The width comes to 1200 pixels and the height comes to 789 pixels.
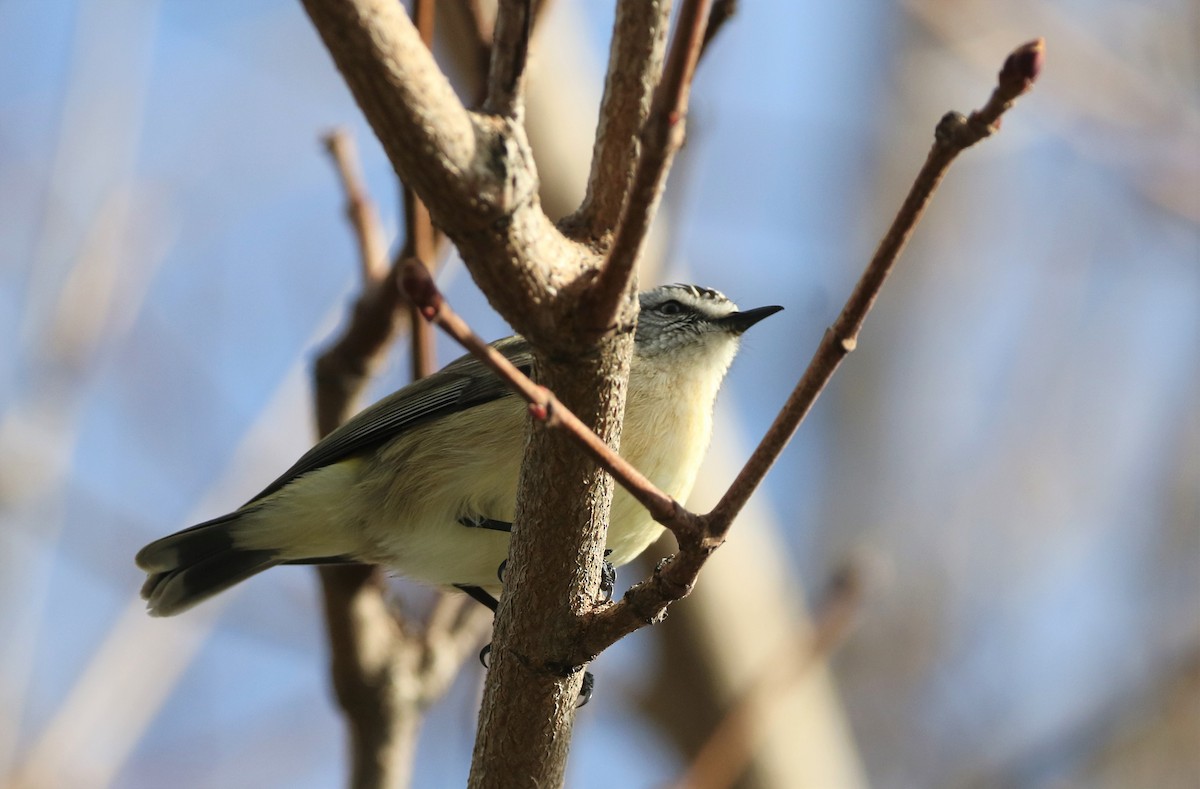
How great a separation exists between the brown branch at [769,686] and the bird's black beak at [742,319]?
93 cm

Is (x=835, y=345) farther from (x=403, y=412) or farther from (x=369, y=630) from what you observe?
(x=369, y=630)

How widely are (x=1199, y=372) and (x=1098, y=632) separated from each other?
7.08ft

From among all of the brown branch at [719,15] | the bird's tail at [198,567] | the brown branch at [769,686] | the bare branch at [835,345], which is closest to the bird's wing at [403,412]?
the bird's tail at [198,567]

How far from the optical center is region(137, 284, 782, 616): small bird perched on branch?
370cm

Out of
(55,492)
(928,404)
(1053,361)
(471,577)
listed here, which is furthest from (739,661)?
(928,404)

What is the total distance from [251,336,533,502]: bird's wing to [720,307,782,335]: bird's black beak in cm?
74

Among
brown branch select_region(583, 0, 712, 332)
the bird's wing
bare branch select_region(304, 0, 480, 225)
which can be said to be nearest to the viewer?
brown branch select_region(583, 0, 712, 332)

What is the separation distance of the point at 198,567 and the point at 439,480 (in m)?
1.02

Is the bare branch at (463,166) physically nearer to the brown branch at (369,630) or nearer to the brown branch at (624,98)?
the brown branch at (624,98)

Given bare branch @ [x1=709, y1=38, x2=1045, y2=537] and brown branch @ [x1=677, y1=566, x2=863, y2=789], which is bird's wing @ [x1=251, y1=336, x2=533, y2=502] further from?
bare branch @ [x1=709, y1=38, x2=1045, y2=537]

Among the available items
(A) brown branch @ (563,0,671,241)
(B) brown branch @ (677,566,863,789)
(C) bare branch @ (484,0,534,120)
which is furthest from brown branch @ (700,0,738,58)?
(B) brown branch @ (677,566,863,789)

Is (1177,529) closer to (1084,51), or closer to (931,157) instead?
(1084,51)

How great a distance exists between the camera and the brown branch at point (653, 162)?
1371mm

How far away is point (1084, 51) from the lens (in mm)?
5039
